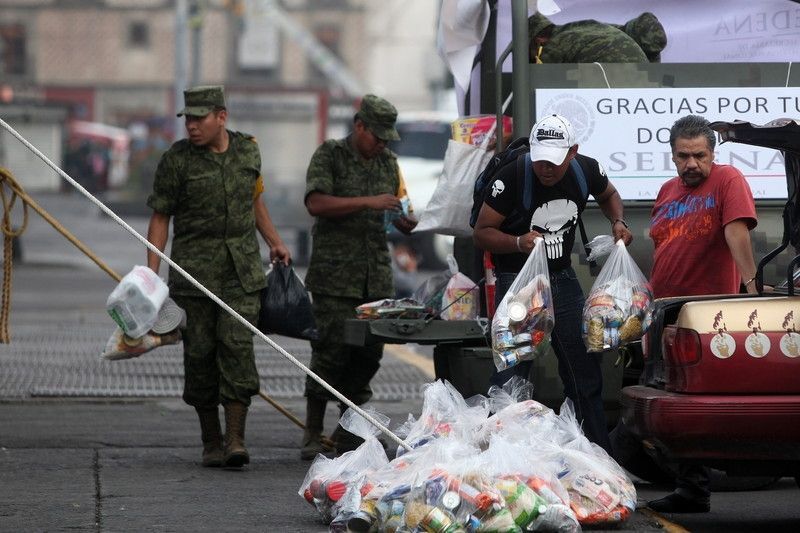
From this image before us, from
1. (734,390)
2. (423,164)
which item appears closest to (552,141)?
(734,390)

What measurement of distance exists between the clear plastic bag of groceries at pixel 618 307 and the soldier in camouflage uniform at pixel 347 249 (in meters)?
1.95

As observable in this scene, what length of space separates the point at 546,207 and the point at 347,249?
186cm

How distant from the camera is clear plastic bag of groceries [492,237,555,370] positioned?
6.86 metres

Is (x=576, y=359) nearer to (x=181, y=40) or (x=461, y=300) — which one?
(x=461, y=300)

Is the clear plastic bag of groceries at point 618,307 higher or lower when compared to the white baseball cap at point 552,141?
lower

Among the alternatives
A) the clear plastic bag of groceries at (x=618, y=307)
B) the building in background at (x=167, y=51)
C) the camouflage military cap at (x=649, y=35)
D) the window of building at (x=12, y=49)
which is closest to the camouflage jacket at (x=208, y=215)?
the clear plastic bag of groceries at (x=618, y=307)

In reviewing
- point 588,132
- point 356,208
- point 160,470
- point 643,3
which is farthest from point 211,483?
point 643,3

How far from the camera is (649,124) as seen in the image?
8.23 meters

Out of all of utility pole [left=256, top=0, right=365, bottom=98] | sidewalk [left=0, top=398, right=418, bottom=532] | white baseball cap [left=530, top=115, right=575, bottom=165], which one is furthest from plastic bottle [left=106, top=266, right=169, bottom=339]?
utility pole [left=256, top=0, right=365, bottom=98]

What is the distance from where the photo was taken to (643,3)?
9.77 metres

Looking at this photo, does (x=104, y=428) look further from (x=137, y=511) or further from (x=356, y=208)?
(x=137, y=511)

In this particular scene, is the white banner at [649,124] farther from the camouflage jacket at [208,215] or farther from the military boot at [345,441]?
the military boot at [345,441]

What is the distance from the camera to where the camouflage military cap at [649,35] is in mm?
8977

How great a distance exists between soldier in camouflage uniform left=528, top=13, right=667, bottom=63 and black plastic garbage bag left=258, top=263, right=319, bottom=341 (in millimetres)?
1697
